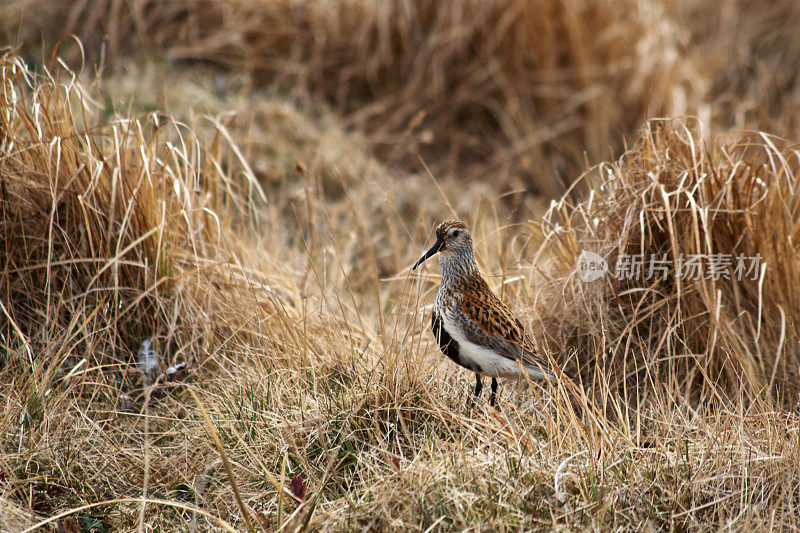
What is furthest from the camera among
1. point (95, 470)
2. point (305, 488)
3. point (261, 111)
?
point (261, 111)

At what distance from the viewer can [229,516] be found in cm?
324

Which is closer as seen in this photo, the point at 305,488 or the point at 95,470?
the point at 305,488

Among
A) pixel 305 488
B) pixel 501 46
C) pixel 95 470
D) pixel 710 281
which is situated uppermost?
pixel 501 46

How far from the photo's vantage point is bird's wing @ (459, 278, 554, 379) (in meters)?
3.58

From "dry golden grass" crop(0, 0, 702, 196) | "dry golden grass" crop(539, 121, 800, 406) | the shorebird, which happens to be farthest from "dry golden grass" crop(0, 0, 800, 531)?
"dry golden grass" crop(0, 0, 702, 196)

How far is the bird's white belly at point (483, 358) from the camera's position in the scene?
355cm

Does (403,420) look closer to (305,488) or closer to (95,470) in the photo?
(305,488)

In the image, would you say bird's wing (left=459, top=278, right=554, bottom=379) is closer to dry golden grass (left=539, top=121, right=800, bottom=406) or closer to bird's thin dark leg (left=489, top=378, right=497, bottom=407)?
bird's thin dark leg (left=489, top=378, right=497, bottom=407)

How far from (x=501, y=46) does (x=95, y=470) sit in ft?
20.2

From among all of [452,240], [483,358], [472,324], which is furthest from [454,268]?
[483,358]

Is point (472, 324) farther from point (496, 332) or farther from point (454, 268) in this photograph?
point (454, 268)

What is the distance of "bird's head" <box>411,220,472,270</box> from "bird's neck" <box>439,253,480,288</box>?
1 centimetres

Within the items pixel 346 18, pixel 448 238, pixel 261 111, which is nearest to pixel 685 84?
pixel 346 18

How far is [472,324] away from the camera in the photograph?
11.8 ft
